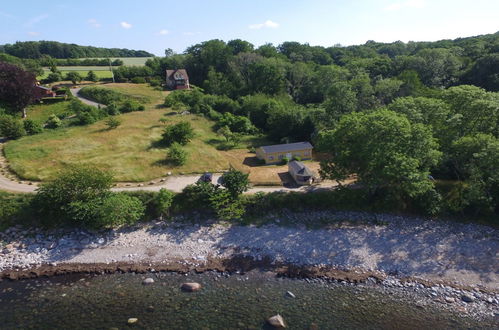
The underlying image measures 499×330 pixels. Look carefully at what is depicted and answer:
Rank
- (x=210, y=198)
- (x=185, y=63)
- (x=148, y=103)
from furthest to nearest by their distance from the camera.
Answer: (x=185, y=63) → (x=148, y=103) → (x=210, y=198)

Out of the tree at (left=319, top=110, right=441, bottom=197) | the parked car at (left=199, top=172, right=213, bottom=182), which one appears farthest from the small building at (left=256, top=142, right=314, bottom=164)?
the tree at (left=319, top=110, right=441, bottom=197)

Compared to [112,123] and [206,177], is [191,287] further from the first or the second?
[112,123]

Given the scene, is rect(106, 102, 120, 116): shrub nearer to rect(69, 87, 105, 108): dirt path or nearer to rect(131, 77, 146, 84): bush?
rect(69, 87, 105, 108): dirt path

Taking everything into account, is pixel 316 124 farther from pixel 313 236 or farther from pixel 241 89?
pixel 241 89

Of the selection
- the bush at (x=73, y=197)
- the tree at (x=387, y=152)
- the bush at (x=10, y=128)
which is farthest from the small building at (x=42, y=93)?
the tree at (x=387, y=152)

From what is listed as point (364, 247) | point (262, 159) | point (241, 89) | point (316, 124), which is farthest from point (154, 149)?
point (241, 89)

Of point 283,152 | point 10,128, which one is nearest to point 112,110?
point 10,128

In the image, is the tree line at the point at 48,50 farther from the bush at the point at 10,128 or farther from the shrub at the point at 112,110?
the bush at the point at 10,128
